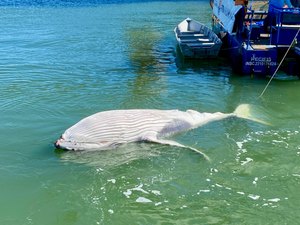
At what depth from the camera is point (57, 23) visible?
2870 centimetres

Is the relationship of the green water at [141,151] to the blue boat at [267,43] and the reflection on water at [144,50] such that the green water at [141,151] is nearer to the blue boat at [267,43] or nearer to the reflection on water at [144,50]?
the reflection on water at [144,50]

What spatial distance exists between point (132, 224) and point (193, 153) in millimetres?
2912

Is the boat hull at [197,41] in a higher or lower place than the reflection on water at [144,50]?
higher

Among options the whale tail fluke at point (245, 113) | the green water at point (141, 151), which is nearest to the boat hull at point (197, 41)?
the green water at point (141, 151)

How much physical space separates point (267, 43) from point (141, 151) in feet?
35.6

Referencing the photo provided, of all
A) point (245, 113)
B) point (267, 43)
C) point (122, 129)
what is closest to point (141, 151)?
point (122, 129)

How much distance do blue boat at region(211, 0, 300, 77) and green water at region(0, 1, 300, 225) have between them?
776 mm

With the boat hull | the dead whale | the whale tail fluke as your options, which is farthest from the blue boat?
the dead whale

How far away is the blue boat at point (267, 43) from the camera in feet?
51.7

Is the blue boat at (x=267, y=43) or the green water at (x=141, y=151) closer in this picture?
the green water at (x=141, y=151)

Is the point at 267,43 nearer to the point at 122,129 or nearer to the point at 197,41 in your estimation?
the point at 197,41

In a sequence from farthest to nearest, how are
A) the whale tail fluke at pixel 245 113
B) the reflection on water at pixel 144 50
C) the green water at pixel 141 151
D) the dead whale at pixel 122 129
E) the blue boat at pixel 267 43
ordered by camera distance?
the reflection on water at pixel 144 50, the blue boat at pixel 267 43, the whale tail fluke at pixel 245 113, the dead whale at pixel 122 129, the green water at pixel 141 151

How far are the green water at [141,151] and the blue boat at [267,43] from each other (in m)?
0.78

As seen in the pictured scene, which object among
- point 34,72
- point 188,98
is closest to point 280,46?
point 188,98
